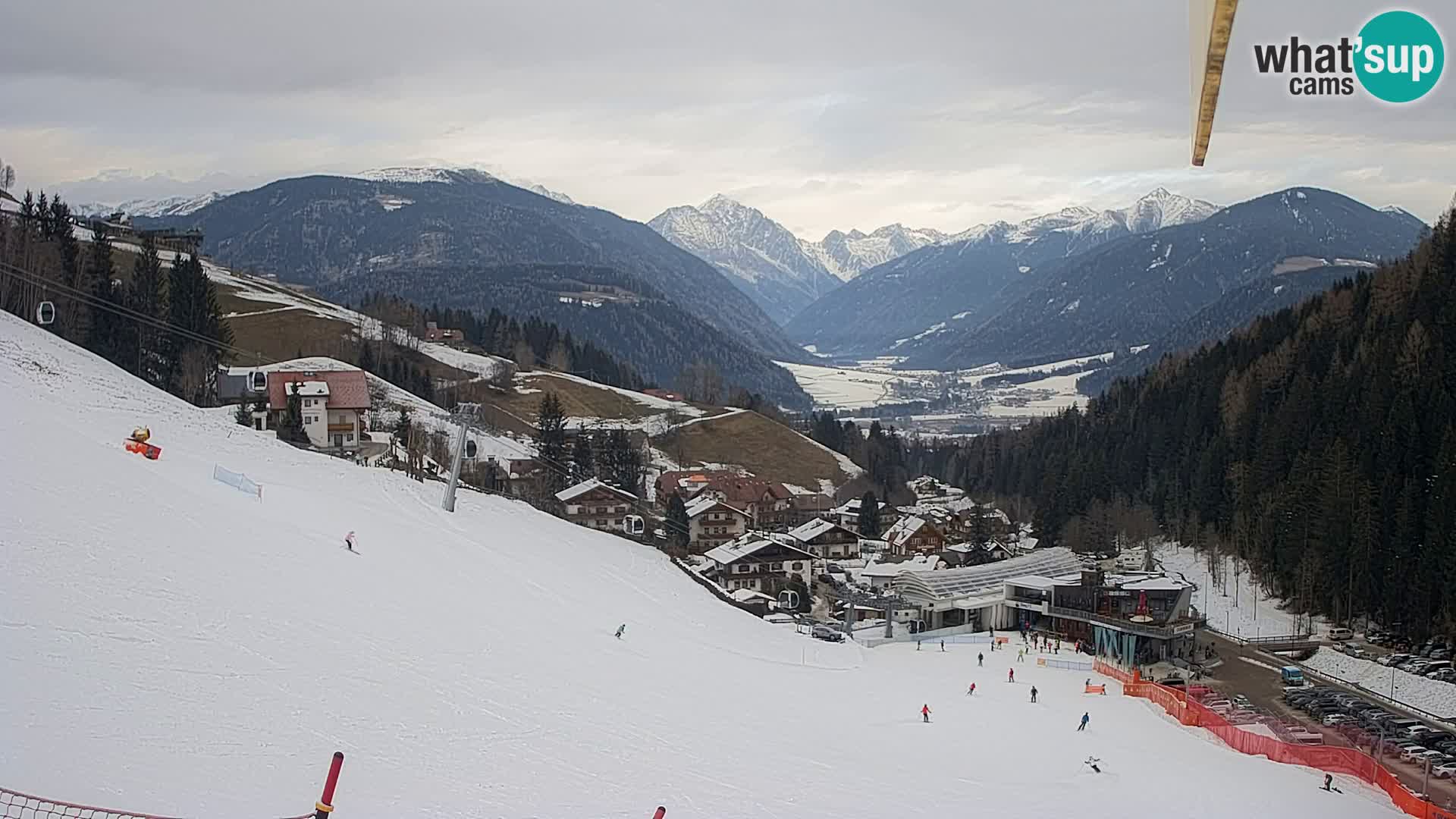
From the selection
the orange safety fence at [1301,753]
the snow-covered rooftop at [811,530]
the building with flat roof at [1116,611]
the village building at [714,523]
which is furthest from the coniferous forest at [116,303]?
the orange safety fence at [1301,753]

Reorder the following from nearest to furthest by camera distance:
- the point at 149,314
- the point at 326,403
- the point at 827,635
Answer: the point at 827,635 → the point at 326,403 → the point at 149,314

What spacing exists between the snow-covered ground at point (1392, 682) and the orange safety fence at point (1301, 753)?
7501 mm

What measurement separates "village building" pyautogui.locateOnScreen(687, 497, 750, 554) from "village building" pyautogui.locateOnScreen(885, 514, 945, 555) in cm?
887

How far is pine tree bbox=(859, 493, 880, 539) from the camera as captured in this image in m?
70.2

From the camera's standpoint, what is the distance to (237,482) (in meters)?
22.9

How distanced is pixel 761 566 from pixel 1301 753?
30044 millimetres

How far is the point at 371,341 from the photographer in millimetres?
102750

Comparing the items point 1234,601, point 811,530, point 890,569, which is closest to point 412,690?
point 1234,601

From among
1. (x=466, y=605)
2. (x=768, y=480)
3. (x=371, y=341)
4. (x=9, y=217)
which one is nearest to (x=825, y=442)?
(x=768, y=480)

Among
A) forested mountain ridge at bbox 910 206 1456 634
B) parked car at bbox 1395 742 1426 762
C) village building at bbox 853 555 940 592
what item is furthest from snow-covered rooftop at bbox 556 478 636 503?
parked car at bbox 1395 742 1426 762

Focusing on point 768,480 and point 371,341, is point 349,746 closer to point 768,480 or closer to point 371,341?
point 768,480

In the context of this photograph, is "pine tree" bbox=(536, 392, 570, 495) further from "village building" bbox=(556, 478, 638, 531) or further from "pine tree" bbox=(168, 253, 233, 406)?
"pine tree" bbox=(168, 253, 233, 406)

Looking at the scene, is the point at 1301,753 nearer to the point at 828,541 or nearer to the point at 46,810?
the point at 46,810

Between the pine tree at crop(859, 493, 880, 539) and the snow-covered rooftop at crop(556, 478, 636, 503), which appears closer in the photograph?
the snow-covered rooftop at crop(556, 478, 636, 503)
